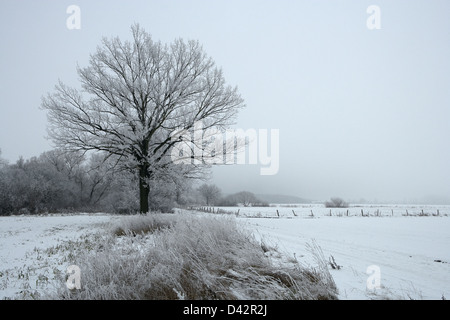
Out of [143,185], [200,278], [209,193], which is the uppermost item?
[143,185]

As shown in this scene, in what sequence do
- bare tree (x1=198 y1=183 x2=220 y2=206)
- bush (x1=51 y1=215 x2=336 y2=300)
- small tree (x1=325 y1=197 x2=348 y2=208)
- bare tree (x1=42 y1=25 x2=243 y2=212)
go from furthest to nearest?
1. bare tree (x1=198 y1=183 x2=220 y2=206)
2. small tree (x1=325 y1=197 x2=348 y2=208)
3. bare tree (x1=42 y1=25 x2=243 y2=212)
4. bush (x1=51 y1=215 x2=336 y2=300)

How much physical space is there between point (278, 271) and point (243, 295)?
2.05ft

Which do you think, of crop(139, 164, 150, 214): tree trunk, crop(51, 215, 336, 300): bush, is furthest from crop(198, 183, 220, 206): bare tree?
crop(51, 215, 336, 300): bush

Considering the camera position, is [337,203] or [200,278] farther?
[337,203]

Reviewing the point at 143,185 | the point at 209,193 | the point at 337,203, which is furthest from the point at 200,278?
the point at 209,193

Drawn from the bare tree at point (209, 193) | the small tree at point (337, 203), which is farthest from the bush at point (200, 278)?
the bare tree at point (209, 193)

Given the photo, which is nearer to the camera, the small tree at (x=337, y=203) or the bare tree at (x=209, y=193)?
the small tree at (x=337, y=203)

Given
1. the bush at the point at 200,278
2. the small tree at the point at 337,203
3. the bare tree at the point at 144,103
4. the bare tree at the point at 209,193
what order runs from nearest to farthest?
the bush at the point at 200,278 → the bare tree at the point at 144,103 → the small tree at the point at 337,203 → the bare tree at the point at 209,193

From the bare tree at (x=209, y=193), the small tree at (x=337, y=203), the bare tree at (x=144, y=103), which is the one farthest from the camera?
the bare tree at (x=209, y=193)

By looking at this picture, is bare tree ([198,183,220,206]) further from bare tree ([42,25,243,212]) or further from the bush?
the bush

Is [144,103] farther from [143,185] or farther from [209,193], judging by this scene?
[209,193]

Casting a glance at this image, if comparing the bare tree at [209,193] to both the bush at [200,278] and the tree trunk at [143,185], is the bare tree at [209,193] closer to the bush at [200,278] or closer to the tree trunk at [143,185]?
the tree trunk at [143,185]

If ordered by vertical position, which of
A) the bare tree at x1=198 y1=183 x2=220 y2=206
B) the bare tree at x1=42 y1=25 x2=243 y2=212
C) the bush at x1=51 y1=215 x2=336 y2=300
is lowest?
the bare tree at x1=198 y1=183 x2=220 y2=206
